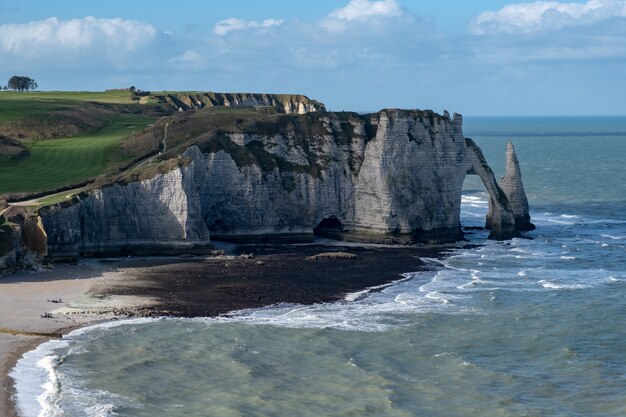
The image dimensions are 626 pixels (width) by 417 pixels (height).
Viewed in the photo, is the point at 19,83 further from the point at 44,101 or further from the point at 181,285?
the point at 181,285

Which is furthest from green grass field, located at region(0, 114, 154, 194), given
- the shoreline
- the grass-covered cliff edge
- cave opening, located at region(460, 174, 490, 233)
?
cave opening, located at region(460, 174, 490, 233)

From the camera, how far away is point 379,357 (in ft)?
147

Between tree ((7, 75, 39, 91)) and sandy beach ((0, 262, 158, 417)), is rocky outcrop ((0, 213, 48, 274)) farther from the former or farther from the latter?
tree ((7, 75, 39, 91))

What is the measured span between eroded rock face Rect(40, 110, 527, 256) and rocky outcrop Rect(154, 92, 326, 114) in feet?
136

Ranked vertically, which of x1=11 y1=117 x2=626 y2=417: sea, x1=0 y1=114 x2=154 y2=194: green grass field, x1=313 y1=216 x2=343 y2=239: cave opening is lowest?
x1=11 y1=117 x2=626 y2=417: sea

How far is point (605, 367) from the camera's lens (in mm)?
43781

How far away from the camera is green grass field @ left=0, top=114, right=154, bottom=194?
74688 mm

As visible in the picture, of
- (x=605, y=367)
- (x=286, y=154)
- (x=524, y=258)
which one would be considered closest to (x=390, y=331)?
(x=605, y=367)

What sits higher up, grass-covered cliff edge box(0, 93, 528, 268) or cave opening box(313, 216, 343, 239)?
grass-covered cliff edge box(0, 93, 528, 268)

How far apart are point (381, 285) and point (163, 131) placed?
1263 inches

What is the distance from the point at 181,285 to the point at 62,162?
87.7 ft

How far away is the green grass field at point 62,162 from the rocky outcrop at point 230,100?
32250 millimetres

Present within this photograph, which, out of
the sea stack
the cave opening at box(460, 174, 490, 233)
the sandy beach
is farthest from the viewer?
the cave opening at box(460, 174, 490, 233)

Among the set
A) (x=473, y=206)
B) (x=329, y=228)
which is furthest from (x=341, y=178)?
(x=473, y=206)
